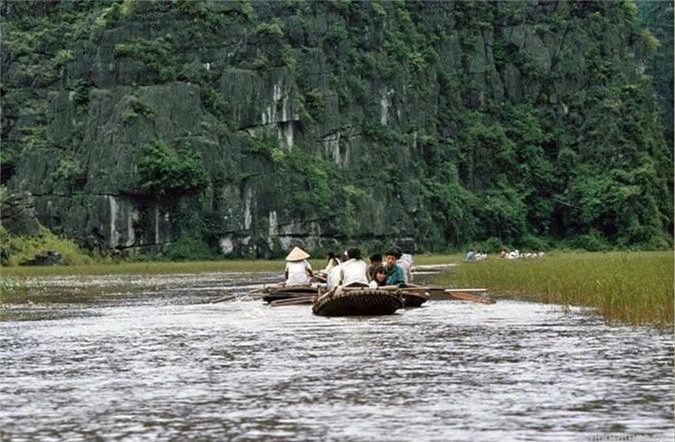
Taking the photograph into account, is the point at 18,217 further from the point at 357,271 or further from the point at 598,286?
the point at 357,271

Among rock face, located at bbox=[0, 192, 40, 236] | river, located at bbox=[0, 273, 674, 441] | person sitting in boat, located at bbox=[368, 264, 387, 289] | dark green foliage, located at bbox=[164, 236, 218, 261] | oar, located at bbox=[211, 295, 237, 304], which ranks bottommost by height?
river, located at bbox=[0, 273, 674, 441]

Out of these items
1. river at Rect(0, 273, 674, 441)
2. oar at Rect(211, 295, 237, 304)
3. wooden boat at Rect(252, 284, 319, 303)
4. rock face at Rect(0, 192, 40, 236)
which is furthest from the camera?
rock face at Rect(0, 192, 40, 236)

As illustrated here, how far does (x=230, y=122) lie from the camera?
91.2 metres

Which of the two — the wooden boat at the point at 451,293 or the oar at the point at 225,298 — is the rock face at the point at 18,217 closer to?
the oar at the point at 225,298

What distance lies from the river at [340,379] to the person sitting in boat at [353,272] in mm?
858

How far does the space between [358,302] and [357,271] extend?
57 centimetres

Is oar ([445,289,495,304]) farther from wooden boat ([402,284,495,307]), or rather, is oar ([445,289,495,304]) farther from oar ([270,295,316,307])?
oar ([270,295,316,307])

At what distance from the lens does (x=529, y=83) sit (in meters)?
115

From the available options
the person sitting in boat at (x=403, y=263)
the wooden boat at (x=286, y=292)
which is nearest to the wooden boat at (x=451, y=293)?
the person sitting in boat at (x=403, y=263)

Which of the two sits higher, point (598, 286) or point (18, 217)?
point (18, 217)

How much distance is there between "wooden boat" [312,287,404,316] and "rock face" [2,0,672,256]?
49.5 meters

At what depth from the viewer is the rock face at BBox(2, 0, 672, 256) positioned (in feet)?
283

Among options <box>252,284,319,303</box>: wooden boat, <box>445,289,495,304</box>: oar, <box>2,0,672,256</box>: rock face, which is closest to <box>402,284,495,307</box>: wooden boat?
<box>445,289,495,304</box>: oar

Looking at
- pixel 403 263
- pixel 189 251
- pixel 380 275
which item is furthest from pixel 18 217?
pixel 380 275
